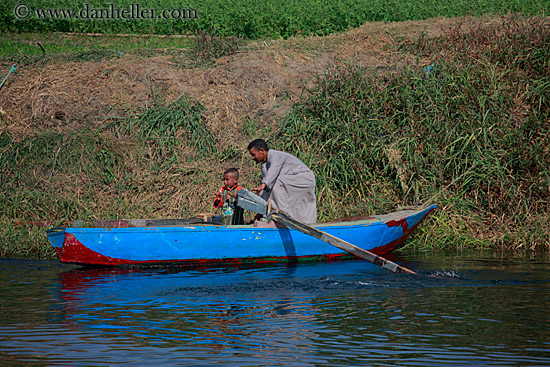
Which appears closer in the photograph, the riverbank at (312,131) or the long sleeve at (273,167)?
the long sleeve at (273,167)

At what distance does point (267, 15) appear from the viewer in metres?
20.1

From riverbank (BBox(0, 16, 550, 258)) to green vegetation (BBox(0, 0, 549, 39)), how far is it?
459 centimetres

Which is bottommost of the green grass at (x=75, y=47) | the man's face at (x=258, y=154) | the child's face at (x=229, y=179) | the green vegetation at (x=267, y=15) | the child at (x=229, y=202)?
the child at (x=229, y=202)

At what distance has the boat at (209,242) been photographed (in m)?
7.88

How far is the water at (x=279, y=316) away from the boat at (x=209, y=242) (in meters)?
0.23

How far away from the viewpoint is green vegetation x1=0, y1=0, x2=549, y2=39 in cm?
1920

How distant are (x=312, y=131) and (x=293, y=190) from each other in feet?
10.2

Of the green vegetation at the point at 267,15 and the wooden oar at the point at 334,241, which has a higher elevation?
the green vegetation at the point at 267,15

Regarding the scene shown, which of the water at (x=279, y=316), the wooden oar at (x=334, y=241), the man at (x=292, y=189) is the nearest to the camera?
the water at (x=279, y=316)

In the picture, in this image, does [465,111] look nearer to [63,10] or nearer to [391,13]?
[391,13]

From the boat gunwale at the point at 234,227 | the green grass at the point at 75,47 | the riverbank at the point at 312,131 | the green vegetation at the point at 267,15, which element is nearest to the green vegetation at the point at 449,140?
the riverbank at the point at 312,131

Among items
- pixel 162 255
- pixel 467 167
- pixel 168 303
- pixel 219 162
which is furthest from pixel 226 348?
pixel 219 162

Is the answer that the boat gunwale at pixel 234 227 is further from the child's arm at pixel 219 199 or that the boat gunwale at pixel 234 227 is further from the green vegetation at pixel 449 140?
the green vegetation at pixel 449 140

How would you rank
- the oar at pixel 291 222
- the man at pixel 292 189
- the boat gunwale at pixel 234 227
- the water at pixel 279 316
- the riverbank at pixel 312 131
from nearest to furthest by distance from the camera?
the water at pixel 279 316 → the oar at pixel 291 222 → the boat gunwale at pixel 234 227 → the man at pixel 292 189 → the riverbank at pixel 312 131
